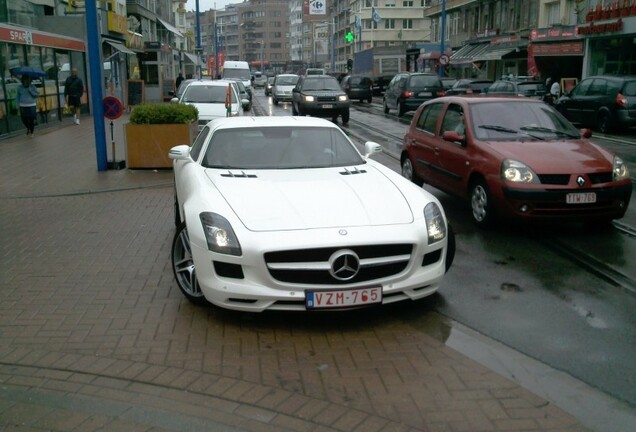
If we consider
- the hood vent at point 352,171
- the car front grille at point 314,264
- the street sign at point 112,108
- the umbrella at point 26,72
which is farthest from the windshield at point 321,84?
the car front grille at point 314,264

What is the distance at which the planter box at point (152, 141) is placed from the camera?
43.1ft

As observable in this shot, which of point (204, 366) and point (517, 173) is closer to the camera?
point (204, 366)

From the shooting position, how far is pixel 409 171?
10922mm

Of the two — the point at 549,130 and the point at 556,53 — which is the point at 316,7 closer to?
the point at 556,53

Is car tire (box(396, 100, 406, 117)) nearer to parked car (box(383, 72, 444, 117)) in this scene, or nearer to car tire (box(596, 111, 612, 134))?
parked car (box(383, 72, 444, 117))

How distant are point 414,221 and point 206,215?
1.56 meters

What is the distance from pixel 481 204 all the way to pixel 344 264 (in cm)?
377

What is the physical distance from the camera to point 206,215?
5172 millimetres

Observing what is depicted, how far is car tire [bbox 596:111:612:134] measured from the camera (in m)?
20.7

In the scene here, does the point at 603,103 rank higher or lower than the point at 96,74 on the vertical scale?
lower

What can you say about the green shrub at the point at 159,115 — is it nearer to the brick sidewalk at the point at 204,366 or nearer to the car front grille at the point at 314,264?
the brick sidewalk at the point at 204,366

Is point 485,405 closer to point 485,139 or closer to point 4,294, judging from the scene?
point 4,294

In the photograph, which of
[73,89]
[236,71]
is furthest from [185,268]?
[236,71]

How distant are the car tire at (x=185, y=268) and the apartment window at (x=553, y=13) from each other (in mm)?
40643
